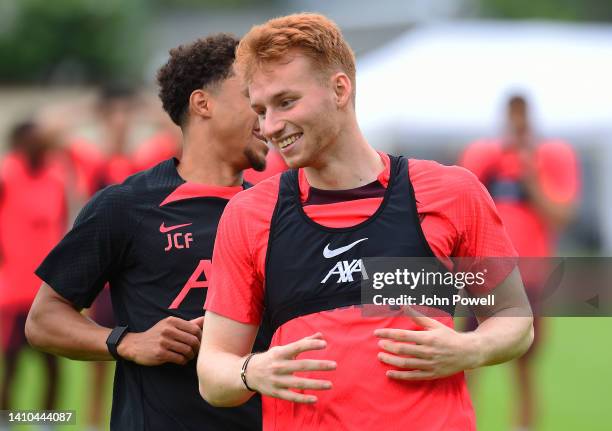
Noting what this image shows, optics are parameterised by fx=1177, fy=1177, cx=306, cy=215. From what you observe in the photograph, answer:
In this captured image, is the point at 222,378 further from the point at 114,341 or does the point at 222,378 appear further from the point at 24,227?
the point at 24,227

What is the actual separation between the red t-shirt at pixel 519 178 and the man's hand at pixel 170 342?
5761 mm

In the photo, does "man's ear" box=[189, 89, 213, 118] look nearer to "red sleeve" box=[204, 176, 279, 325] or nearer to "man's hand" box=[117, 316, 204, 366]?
"man's hand" box=[117, 316, 204, 366]

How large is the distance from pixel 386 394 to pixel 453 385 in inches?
9.2

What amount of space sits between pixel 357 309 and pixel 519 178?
259 inches

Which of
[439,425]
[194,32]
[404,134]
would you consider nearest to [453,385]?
[439,425]

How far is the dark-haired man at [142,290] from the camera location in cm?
446

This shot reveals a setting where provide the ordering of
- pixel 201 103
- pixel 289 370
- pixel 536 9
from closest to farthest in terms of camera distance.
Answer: pixel 289 370 < pixel 201 103 < pixel 536 9

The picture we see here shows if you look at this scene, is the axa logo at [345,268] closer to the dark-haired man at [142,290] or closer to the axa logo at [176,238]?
the dark-haired man at [142,290]

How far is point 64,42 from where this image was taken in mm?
39688

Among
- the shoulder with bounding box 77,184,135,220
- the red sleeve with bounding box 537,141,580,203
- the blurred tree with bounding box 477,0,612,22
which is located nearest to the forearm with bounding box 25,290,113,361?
the shoulder with bounding box 77,184,135,220

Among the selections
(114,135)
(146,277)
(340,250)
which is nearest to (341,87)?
(340,250)

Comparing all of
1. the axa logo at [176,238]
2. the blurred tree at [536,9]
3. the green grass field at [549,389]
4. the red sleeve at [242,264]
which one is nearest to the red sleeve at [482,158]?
the green grass field at [549,389]

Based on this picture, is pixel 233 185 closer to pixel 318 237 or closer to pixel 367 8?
pixel 318 237

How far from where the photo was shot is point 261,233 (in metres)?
3.62
